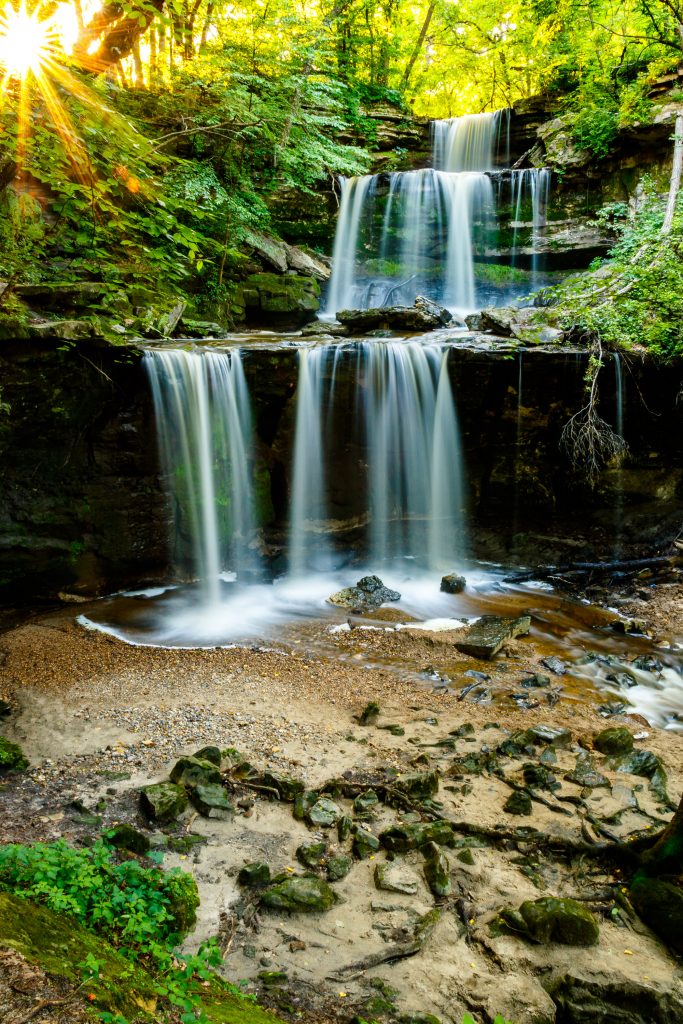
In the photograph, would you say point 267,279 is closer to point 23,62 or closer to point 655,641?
point 23,62

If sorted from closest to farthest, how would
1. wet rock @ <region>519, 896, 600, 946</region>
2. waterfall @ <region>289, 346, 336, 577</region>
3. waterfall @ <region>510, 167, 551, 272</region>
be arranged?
1. wet rock @ <region>519, 896, 600, 946</region>
2. waterfall @ <region>289, 346, 336, 577</region>
3. waterfall @ <region>510, 167, 551, 272</region>

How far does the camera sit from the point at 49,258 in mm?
8625

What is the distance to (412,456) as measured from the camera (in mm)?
9742

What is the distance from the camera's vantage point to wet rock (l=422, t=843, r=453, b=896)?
131 inches

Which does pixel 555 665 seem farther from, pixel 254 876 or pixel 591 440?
pixel 254 876

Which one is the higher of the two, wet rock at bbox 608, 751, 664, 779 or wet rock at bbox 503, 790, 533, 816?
wet rock at bbox 503, 790, 533, 816

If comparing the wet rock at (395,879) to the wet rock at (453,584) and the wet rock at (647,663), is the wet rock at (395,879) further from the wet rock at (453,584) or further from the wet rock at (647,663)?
the wet rock at (453,584)

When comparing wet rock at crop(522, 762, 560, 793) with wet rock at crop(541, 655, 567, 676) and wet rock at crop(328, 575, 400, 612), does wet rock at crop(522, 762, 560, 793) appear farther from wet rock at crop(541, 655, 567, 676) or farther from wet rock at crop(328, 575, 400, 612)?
wet rock at crop(328, 575, 400, 612)

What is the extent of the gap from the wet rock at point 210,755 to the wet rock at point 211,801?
0.30 m

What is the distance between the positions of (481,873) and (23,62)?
18.6ft

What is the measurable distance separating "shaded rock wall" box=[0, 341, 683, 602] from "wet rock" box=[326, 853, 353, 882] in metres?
6.03

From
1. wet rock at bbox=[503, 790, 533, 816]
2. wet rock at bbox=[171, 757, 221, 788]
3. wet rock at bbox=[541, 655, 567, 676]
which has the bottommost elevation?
wet rock at bbox=[541, 655, 567, 676]

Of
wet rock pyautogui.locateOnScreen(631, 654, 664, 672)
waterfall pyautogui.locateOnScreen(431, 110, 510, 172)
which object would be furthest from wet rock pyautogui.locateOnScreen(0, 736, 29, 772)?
waterfall pyautogui.locateOnScreen(431, 110, 510, 172)

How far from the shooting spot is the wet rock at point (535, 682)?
242 inches
